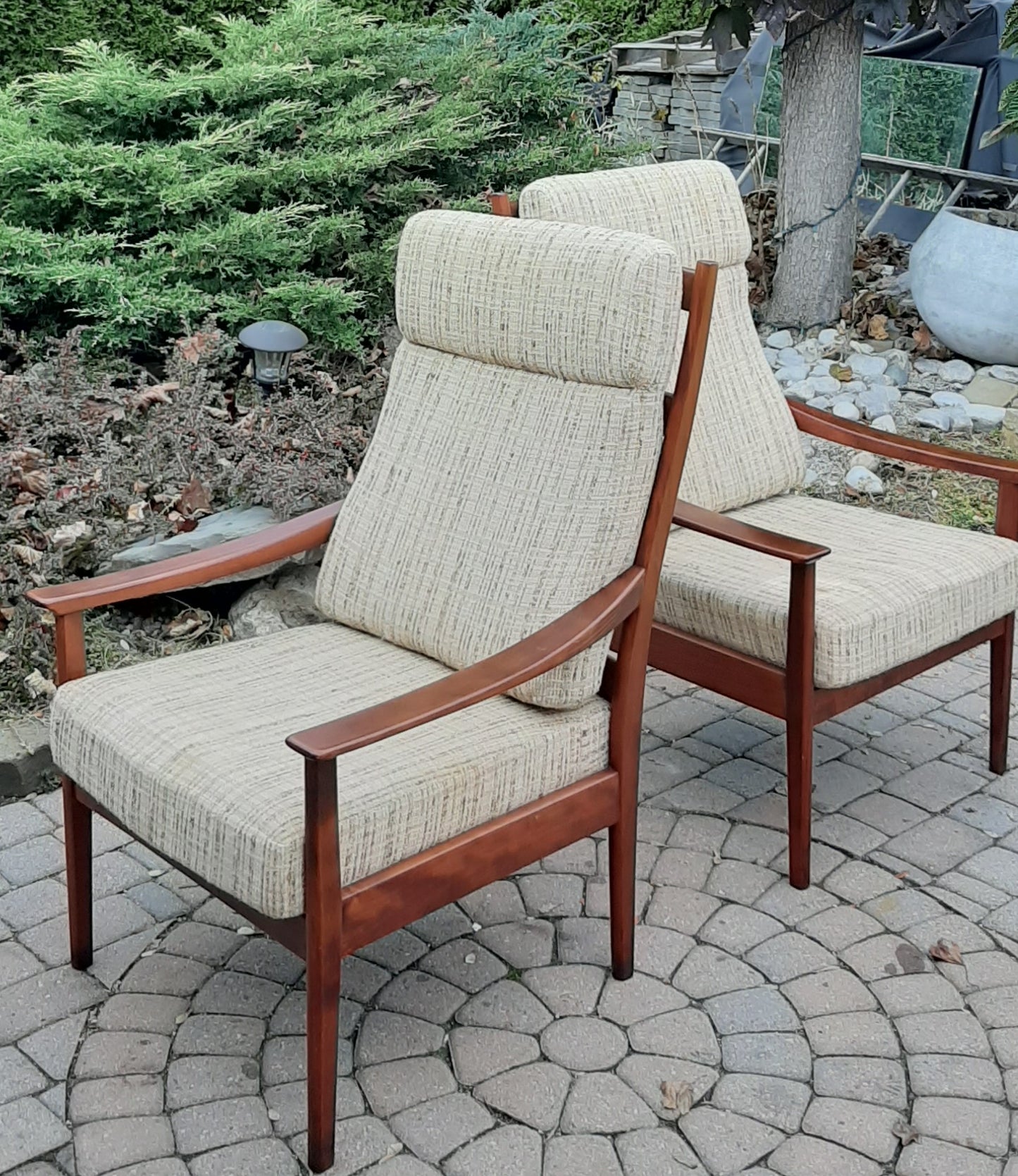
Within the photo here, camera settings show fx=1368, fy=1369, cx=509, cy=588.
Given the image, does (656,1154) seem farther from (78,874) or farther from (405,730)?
(78,874)

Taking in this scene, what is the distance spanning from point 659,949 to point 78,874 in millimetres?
1106

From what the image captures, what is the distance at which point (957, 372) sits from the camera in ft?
18.7

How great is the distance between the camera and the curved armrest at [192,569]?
2395 mm

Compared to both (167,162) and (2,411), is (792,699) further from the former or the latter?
(167,162)

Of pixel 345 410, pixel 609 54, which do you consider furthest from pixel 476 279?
pixel 609 54

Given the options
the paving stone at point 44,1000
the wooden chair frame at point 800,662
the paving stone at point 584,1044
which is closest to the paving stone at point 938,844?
the wooden chair frame at point 800,662

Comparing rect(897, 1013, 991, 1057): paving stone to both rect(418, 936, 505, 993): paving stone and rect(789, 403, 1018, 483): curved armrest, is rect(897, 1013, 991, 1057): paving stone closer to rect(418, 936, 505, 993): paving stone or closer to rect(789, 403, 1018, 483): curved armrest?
rect(418, 936, 505, 993): paving stone

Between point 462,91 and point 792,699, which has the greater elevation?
point 462,91

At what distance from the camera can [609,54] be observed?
346 inches

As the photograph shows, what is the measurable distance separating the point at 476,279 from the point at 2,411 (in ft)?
6.88

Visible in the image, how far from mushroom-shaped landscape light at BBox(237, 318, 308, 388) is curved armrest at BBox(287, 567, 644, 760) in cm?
220

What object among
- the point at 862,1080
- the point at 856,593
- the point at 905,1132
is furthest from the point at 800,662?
the point at 905,1132

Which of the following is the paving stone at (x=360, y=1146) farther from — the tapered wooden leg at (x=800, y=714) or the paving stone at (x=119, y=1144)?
the tapered wooden leg at (x=800, y=714)

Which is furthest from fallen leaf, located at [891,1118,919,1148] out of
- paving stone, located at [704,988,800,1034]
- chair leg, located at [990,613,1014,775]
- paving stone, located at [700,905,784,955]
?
chair leg, located at [990,613,1014,775]
